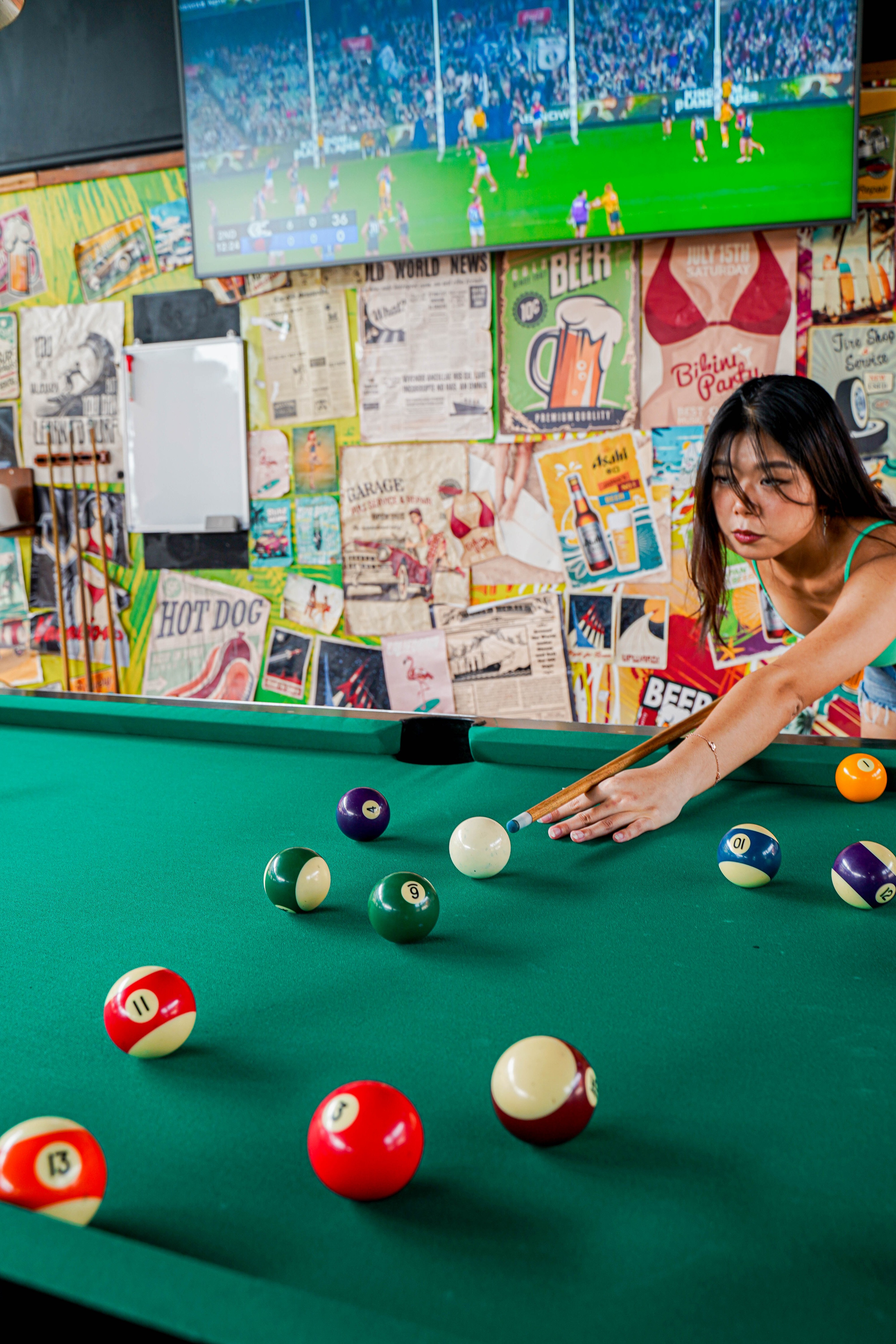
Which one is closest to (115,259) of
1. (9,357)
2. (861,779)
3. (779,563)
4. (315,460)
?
(9,357)

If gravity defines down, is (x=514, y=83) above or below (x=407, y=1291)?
above

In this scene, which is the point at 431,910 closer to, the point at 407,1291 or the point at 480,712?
the point at 407,1291

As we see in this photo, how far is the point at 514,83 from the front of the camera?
9.77ft

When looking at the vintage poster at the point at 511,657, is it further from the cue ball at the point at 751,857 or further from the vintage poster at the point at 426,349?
the cue ball at the point at 751,857

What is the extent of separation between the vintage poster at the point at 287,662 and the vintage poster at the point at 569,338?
113cm

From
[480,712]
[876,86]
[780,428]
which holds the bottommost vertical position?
[480,712]

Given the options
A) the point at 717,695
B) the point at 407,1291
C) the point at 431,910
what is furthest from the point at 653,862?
the point at 717,695

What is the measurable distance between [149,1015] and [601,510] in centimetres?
267

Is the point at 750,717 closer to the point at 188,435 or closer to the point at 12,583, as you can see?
the point at 188,435

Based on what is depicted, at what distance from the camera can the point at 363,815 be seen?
4.44 ft

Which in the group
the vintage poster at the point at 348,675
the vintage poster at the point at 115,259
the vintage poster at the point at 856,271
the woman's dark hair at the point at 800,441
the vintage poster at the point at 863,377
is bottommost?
the vintage poster at the point at 348,675

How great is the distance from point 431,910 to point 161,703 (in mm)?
1154

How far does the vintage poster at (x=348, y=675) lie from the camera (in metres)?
3.55

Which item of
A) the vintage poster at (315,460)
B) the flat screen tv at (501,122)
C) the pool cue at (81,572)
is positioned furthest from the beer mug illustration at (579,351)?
the pool cue at (81,572)
